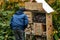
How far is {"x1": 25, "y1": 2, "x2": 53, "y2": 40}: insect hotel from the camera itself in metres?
10.3

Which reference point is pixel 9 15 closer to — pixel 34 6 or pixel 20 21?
pixel 34 6

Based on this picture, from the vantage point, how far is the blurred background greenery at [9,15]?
36.5 feet

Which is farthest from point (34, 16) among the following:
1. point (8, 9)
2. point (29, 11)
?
point (8, 9)

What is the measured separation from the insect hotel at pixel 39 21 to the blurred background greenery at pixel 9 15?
1.56ft

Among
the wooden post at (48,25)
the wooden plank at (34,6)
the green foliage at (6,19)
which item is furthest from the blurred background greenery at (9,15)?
the wooden plank at (34,6)

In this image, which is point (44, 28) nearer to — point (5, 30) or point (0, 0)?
point (5, 30)

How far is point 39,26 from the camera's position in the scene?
1050 centimetres

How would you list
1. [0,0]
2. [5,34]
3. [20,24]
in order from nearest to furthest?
[20,24] → [5,34] → [0,0]

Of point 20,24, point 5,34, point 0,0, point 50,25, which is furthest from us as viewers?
point 0,0

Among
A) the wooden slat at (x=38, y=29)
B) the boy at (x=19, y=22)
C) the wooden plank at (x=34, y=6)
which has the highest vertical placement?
the wooden plank at (x=34, y=6)

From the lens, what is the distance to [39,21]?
35.2 ft

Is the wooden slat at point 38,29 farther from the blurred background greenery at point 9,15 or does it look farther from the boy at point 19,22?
the boy at point 19,22

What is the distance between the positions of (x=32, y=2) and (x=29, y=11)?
0.42 metres

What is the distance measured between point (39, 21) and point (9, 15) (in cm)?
189
